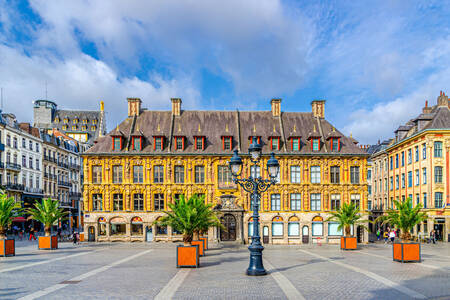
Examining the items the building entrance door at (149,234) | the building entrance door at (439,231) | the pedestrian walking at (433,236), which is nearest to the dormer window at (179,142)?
the building entrance door at (149,234)

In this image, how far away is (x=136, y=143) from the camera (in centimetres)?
4534

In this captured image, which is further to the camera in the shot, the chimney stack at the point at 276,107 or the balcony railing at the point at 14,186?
the balcony railing at the point at 14,186

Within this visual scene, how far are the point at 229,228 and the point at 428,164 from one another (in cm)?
2401

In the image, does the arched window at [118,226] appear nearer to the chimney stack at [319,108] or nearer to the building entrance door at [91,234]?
the building entrance door at [91,234]

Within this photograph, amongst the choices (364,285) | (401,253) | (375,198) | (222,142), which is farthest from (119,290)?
(375,198)

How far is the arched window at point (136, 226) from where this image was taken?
1747 inches

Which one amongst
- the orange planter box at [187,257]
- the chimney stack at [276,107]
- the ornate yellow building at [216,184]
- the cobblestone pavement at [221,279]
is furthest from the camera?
the chimney stack at [276,107]

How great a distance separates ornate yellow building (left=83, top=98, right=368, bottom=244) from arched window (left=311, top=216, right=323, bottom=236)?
0.11m

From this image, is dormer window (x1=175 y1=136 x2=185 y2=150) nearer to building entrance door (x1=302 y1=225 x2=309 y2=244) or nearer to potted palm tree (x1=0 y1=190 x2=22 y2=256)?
building entrance door (x1=302 y1=225 x2=309 y2=244)

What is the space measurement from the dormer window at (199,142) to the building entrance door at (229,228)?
790cm

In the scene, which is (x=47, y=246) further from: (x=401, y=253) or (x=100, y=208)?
(x=401, y=253)

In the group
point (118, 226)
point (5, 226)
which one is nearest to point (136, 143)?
point (118, 226)

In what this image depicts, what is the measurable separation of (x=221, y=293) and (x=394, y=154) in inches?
1988

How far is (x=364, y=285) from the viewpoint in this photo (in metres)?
17.1
